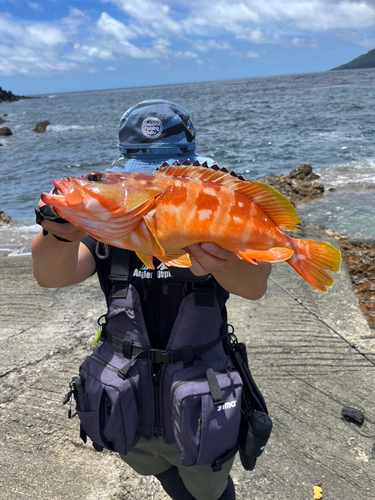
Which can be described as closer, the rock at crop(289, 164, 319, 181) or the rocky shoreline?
the rocky shoreline

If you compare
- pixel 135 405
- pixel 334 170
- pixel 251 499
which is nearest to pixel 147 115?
pixel 135 405

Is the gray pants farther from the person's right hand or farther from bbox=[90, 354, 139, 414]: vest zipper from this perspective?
the person's right hand

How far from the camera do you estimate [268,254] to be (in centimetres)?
205

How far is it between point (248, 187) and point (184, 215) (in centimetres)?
42

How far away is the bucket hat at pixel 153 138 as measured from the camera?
7.95ft

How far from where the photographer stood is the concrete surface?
303 cm

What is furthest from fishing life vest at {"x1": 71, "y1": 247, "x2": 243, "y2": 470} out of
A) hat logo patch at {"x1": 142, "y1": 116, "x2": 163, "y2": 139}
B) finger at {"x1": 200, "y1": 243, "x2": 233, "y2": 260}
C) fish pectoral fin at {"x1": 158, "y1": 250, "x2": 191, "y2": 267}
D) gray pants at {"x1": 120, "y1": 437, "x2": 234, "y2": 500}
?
hat logo patch at {"x1": 142, "y1": 116, "x2": 163, "y2": 139}

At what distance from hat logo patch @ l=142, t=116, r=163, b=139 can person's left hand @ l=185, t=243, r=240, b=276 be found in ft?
2.74

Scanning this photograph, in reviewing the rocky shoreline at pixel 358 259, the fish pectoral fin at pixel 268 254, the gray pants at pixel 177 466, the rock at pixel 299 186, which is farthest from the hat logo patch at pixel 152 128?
the rock at pixel 299 186

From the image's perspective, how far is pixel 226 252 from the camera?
201cm

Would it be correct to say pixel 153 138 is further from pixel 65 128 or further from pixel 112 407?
pixel 65 128

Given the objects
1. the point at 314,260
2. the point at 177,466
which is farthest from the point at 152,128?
the point at 177,466

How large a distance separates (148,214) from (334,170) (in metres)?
18.2

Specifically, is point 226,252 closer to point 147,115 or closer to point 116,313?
point 116,313
